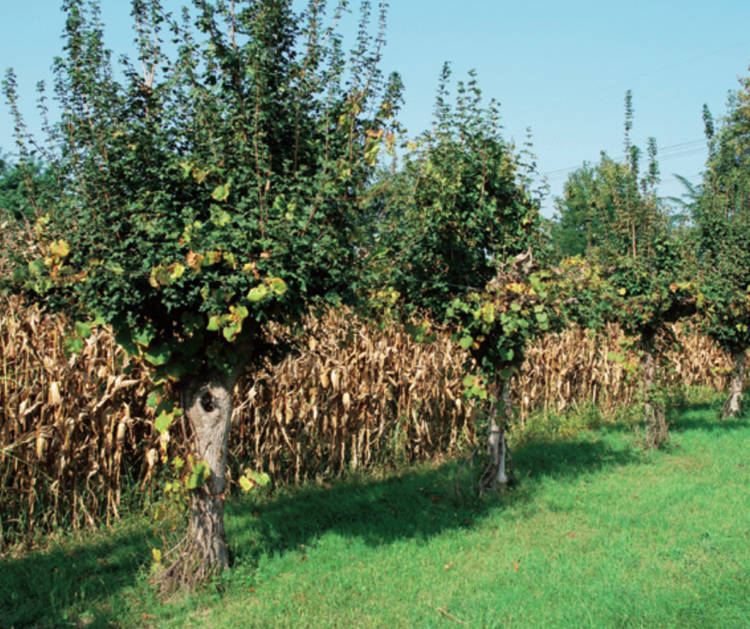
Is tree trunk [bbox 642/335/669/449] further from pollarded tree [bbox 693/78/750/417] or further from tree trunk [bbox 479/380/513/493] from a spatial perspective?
tree trunk [bbox 479/380/513/493]

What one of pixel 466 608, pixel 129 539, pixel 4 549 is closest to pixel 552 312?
pixel 466 608

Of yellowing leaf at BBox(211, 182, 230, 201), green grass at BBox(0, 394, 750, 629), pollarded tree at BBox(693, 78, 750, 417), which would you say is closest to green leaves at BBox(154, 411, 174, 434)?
green grass at BBox(0, 394, 750, 629)

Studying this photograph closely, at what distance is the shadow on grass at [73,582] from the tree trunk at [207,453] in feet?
2.31

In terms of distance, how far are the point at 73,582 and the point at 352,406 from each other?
→ 4.42m

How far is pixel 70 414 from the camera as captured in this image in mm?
7016

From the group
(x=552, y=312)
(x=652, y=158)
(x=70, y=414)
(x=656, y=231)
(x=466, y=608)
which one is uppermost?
(x=652, y=158)

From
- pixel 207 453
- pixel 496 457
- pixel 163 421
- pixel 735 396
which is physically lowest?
pixel 496 457

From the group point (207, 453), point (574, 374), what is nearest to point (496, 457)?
point (207, 453)

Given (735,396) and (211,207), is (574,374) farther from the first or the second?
(211,207)

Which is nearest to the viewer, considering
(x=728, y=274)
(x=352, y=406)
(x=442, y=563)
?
(x=442, y=563)

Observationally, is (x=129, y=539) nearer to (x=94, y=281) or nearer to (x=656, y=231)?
(x=94, y=281)

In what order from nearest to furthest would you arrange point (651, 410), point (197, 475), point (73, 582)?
point (197, 475), point (73, 582), point (651, 410)

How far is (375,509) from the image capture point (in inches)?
302

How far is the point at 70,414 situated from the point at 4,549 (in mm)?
1406
